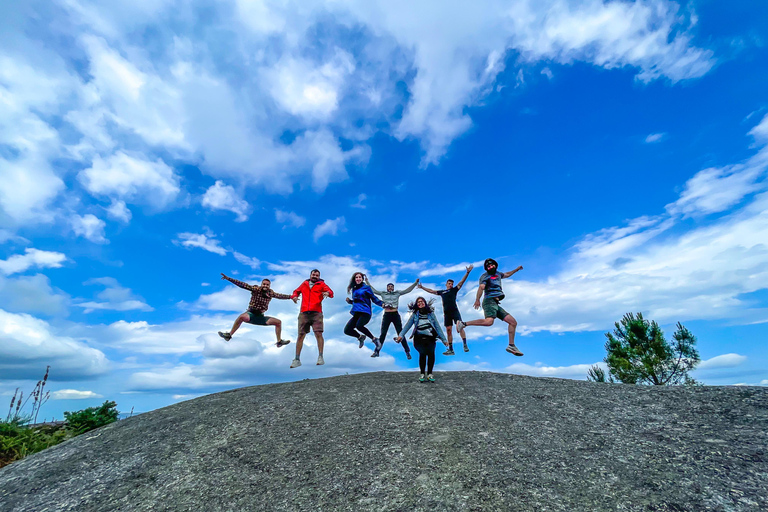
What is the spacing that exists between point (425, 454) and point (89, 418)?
9.38 metres

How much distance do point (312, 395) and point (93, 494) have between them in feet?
13.0

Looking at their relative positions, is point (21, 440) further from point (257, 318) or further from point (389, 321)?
point (389, 321)

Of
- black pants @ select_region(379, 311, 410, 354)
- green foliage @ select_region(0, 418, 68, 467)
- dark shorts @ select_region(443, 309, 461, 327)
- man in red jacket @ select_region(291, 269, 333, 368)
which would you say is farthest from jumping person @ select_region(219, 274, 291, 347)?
dark shorts @ select_region(443, 309, 461, 327)

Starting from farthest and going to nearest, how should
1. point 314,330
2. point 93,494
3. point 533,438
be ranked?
point 314,330 < point 533,438 < point 93,494

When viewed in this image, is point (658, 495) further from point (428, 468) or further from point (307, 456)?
point (307, 456)

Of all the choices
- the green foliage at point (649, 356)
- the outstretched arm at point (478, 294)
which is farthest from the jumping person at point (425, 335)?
the green foliage at point (649, 356)

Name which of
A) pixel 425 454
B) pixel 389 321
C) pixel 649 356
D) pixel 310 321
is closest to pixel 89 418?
pixel 310 321

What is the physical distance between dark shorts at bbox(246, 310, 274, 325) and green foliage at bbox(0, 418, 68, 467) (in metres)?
5.14

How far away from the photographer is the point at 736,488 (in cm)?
484

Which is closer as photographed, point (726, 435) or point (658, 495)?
point (658, 495)

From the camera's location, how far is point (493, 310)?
10.6 metres

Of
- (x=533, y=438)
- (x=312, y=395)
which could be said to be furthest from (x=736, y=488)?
(x=312, y=395)

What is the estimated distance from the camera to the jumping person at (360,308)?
12047mm

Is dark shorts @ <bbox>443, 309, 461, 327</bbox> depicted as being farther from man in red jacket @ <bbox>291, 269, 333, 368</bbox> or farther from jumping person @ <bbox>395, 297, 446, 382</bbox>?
man in red jacket @ <bbox>291, 269, 333, 368</bbox>
